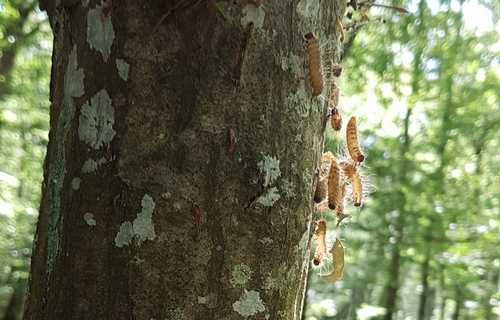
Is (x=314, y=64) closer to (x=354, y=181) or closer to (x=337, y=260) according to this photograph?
(x=337, y=260)

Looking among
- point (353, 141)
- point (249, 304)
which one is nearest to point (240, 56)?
point (249, 304)

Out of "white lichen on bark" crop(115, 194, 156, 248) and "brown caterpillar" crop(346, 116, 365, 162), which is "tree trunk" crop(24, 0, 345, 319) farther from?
"brown caterpillar" crop(346, 116, 365, 162)

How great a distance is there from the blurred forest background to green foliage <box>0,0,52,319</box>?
3 cm

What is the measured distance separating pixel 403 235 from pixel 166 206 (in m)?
9.27

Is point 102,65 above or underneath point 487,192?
underneath

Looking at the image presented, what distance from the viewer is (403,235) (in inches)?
362

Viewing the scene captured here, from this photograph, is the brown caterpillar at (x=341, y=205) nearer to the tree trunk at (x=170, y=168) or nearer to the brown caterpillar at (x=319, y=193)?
the brown caterpillar at (x=319, y=193)

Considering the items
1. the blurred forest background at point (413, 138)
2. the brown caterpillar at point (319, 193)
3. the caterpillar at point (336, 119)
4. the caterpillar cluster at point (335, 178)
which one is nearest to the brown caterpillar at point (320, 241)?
the caterpillar cluster at point (335, 178)

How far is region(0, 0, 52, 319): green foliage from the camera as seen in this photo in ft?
26.0

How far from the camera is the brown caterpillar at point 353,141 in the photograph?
1.91 meters

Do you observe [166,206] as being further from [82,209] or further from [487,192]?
[487,192]

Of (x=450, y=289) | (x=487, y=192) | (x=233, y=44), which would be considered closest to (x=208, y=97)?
(x=233, y=44)

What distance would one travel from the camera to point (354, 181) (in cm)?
198

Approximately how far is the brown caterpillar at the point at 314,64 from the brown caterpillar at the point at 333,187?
1.73 feet
